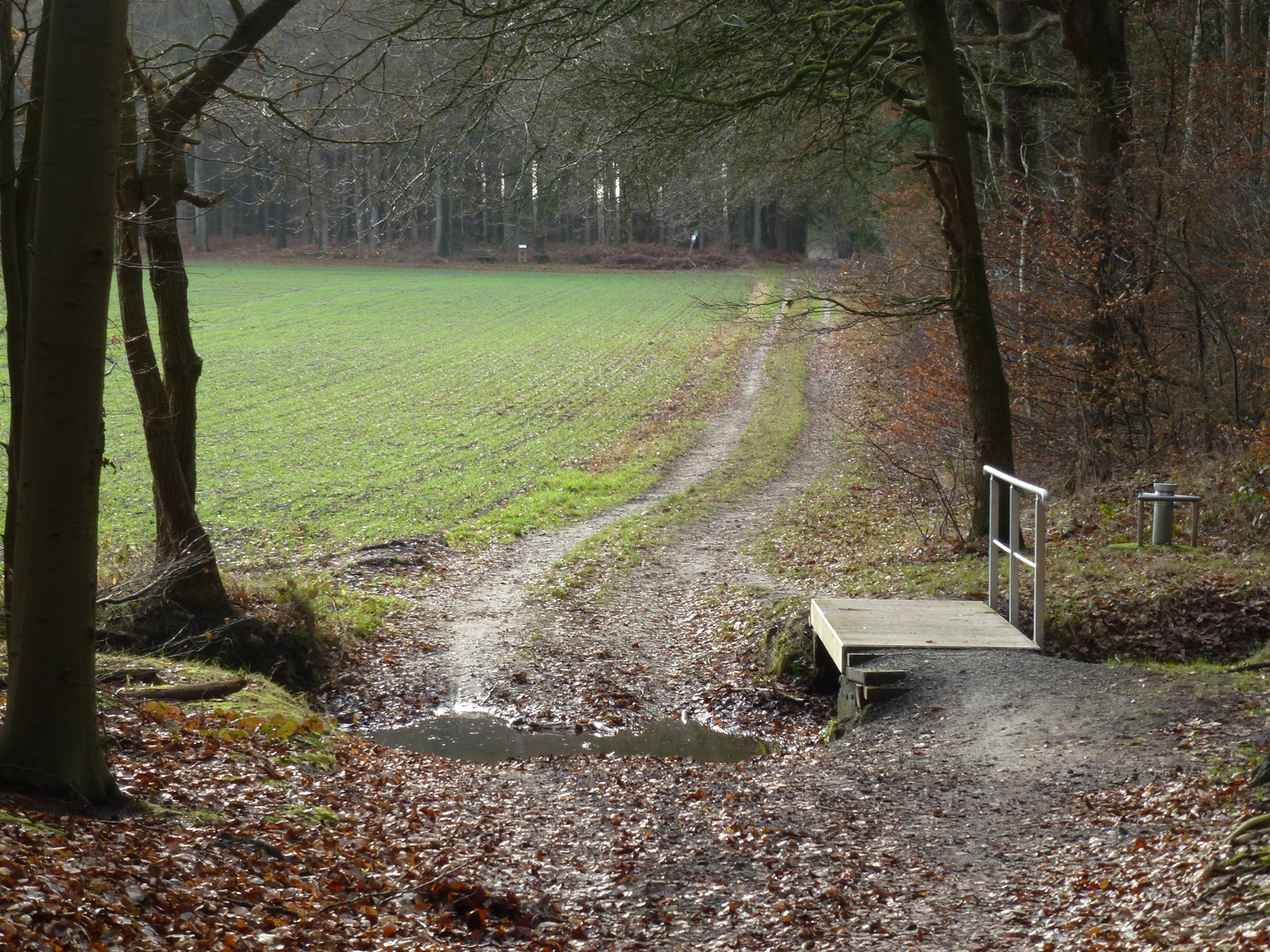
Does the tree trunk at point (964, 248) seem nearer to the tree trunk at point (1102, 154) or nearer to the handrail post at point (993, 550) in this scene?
the handrail post at point (993, 550)

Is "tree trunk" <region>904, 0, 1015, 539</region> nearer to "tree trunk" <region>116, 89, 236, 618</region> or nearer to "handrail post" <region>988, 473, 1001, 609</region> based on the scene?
"handrail post" <region>988, 473, 1001, 609</region>

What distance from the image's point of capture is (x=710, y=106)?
43.1 feet

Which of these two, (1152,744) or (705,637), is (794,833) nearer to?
(1152,744)

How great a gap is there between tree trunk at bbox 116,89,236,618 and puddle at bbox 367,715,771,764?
214 centimetres

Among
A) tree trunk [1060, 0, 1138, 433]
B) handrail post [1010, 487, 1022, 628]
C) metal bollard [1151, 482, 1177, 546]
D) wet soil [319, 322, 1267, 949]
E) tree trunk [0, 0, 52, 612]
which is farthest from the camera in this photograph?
tree trunk [1060, 0, 1138, 433]

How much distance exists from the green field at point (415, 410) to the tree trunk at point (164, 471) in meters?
1.14

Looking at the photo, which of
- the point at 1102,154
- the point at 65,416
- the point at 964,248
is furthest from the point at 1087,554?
the point at 65,416

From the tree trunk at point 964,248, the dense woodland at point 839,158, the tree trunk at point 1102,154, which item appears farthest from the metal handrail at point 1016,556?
the tree trunk at point 1102,154

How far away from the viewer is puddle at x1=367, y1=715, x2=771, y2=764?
8938 millimetres

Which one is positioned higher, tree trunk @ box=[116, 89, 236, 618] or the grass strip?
tree trunk @ box=[116, 89, 236, 618]

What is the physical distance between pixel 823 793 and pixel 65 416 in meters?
4.70

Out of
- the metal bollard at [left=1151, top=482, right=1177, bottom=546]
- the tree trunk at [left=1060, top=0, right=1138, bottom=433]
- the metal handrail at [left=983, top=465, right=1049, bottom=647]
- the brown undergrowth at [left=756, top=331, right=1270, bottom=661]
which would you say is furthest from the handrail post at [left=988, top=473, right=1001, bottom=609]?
the tree trunk at [left=1060, top=0, right=1138, bottom=433]

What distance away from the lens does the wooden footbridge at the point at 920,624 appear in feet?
27.8

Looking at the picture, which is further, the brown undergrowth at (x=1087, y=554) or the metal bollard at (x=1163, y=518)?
the metal bollard at (x=1163, y=518)
